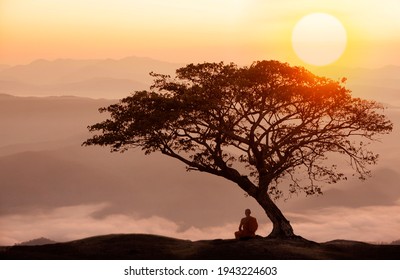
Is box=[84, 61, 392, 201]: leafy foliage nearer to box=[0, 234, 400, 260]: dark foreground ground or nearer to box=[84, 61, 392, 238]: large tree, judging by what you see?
box=[84, 61, 392, 238]: large tree

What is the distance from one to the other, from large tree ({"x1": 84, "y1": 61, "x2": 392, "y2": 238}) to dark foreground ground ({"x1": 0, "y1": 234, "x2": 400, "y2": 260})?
14.3 ft

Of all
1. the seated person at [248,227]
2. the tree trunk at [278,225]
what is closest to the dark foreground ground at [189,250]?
the seated person at [248,227]

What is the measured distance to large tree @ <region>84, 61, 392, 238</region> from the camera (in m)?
39.6

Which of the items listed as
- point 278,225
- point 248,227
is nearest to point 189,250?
point 248,227

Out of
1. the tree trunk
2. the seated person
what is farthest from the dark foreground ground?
the tree trunk

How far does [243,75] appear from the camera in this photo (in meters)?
39.2

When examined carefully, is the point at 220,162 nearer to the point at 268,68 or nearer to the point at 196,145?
the point at 196,145

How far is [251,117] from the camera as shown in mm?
42031

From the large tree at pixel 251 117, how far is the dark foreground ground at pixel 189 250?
14.3ft

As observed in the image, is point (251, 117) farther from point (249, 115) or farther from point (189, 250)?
point (189, 250)

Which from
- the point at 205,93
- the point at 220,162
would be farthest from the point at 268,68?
the point at 220,162

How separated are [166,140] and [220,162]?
3.83 m

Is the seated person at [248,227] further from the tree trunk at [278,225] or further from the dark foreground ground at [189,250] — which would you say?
the tree trunk at [278,225]

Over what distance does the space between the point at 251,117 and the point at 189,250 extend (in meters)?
10.1
